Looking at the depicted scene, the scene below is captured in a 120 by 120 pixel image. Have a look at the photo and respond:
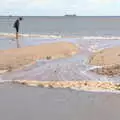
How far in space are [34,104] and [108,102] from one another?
2731 millimetres

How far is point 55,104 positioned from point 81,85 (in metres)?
3.09

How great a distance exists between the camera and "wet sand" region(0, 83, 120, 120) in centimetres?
1223

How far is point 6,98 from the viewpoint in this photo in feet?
48.0

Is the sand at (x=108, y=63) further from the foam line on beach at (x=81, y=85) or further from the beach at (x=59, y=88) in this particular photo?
the foam line on beach at (x=81, y=85)

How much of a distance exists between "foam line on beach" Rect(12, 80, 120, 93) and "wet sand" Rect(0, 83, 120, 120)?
1.71ft

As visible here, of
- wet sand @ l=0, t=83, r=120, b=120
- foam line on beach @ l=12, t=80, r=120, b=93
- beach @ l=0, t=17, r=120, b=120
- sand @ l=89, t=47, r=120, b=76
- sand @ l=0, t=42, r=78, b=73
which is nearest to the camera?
wet sand @ l=0, t=83, r=120, b=120

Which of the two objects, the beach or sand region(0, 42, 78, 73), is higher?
sand region(0, 42, 78, 73)

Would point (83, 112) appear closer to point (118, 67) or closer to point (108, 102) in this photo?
point (108, 102)

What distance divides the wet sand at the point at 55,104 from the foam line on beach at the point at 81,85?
52cm

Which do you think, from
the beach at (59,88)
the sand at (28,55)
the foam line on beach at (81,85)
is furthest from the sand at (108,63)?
the sand at (28,55)

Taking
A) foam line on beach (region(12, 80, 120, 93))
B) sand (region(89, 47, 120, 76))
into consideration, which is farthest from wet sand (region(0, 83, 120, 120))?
sand (region(89, 47, 120, 76))

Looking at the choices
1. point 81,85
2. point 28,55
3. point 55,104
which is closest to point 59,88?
point 81,85

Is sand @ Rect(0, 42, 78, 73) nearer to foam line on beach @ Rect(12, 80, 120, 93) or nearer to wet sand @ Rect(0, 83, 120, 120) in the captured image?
foam line on beach @ Rect(12, 80, 120, 93)

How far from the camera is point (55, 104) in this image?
13672 mm
